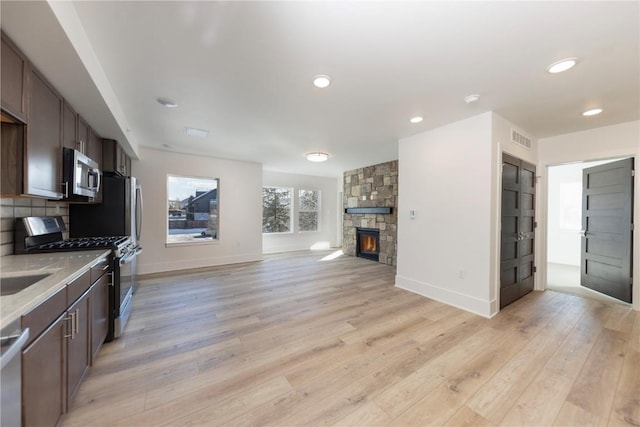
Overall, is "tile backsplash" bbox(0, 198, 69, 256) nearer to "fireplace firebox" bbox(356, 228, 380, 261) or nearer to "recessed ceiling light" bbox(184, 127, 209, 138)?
"recessed ceiling light" bbox(184, 127, 209, 138)

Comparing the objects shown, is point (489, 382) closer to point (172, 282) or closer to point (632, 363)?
point (632, 363)

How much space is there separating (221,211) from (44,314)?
14.8 ft

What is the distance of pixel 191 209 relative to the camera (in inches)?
213

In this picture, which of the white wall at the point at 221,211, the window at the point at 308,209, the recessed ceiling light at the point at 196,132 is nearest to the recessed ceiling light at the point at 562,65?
the recessed ceiling light at the point at 196,132

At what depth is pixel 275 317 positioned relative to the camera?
2883 mm

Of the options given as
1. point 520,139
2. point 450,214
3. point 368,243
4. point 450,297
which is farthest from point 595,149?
point 368,243

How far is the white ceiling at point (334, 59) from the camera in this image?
4.85 ft

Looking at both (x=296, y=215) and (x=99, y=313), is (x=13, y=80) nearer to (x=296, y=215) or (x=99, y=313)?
(x=99, y=313)

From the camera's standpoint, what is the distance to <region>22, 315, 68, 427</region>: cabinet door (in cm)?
108

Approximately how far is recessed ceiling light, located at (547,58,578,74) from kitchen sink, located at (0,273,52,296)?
13.1ft

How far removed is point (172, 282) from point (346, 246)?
4591mm

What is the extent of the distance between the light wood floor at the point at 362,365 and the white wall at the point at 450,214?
0.40m

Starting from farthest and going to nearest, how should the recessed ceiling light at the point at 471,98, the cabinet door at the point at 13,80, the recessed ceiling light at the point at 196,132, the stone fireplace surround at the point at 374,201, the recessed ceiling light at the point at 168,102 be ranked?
1. the stone fireplace surround at the point at 374,201
2. the recessed ceiling light at the point at 196,132
3. the recessed ceiling light at the point at 168,102
4. the recessed ceiling light at the point at 471,98
5. the cabinet door at the point at 13,80

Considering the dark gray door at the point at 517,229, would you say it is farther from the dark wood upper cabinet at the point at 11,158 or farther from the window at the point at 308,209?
the window at the point at 308,209
